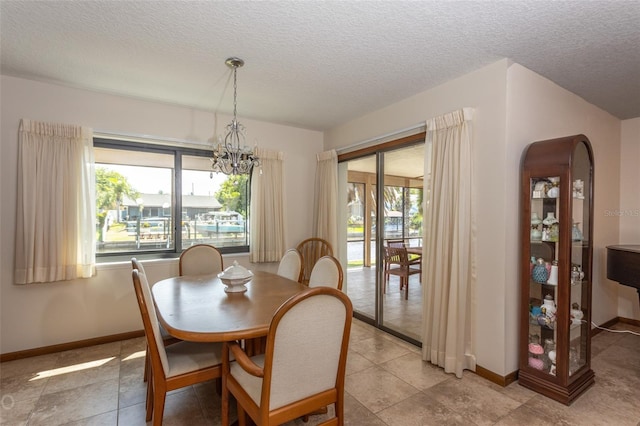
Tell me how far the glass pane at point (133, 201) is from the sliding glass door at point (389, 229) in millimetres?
2454

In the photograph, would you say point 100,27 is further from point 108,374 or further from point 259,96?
point 108,374

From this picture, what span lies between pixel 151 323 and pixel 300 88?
242 cm

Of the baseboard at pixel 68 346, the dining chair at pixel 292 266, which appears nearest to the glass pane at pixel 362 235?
the dining chair at pixel 292 266

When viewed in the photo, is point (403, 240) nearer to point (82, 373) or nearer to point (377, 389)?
point (377, 389)

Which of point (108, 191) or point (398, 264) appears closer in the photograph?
point (108, 191)

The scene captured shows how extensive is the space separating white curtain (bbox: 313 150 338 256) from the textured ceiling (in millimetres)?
1261

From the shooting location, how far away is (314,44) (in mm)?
2258

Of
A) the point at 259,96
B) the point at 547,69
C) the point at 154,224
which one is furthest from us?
the point at 154,224

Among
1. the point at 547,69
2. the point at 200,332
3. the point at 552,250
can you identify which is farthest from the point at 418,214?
the point at 200,332

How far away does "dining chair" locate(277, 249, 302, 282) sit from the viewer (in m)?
3.16

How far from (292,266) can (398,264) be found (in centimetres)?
139

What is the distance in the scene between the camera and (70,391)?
93.7 inches

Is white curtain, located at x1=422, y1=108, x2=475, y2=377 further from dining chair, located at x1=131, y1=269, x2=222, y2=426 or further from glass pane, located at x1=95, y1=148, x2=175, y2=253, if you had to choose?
glass pane, located at x1=95, y1=148, x2=175, y2=253

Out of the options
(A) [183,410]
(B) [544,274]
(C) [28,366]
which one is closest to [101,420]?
(A) [183,410]
